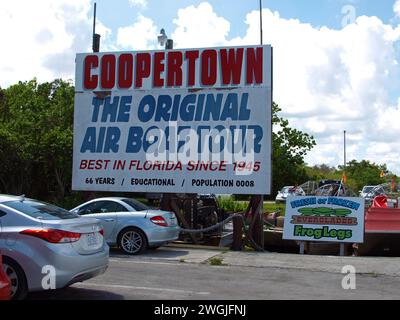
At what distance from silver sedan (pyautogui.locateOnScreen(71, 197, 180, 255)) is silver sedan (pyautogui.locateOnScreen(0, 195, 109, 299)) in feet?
17.7

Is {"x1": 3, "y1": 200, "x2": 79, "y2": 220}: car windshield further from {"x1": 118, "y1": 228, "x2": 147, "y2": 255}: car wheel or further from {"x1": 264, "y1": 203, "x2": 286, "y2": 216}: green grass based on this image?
{"x1": 264, "y1": 203, "x2": 286, "y2": 216}: green grass

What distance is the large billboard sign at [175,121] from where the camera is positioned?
15.5 meters

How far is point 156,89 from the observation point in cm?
1638

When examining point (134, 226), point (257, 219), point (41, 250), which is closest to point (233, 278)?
point (134, 226)

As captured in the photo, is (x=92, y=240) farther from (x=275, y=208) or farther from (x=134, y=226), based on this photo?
(x=275, y=208)

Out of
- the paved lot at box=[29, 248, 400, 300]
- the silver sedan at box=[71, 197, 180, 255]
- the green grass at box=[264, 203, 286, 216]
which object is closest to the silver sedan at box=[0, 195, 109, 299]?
the paved lot at box=[29, 248, 400, 300]

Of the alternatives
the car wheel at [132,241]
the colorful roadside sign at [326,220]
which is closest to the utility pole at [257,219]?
the colorful roadside sign at [326,220]

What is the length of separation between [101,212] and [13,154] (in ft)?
59.9

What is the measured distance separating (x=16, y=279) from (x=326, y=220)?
954 centimetres

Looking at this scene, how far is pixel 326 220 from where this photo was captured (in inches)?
587

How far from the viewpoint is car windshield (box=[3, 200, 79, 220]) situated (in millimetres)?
7840

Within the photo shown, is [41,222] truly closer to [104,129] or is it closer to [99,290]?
[99,290]

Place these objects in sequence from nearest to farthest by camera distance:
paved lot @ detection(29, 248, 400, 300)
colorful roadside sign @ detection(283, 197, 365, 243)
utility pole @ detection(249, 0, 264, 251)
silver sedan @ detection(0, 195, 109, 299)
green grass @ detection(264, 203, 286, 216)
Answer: silver sedan @ detection(0, 195, 109, 299), paved lot @ detection(29, 248, 400, 300), colorful roadside sign @ detection(283, 197, 365, 243), utility pole @ detection(249, 0, 264, 251), green grass @ detection(264, 203, 286, 216)

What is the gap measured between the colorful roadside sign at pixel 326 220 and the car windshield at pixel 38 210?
829 cm
